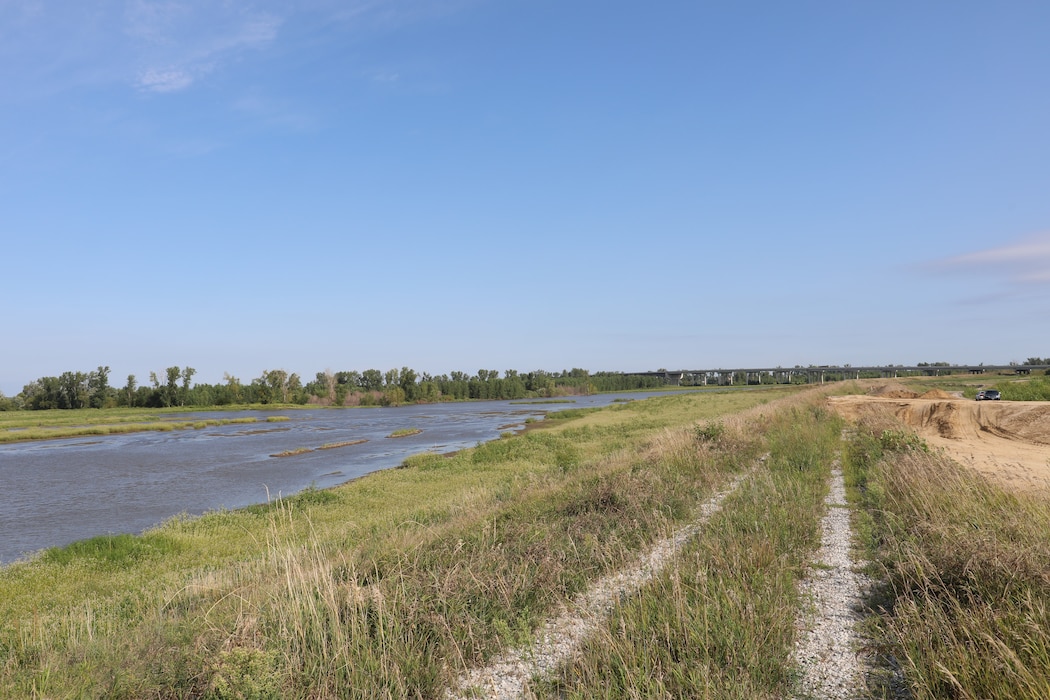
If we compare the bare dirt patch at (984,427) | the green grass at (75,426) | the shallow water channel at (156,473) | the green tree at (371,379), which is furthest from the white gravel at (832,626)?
the green tree at (371,379)

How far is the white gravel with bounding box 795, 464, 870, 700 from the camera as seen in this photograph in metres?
5.52

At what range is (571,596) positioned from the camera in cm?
782

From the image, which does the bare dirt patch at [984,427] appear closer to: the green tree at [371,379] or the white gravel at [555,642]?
the white gravel at [555,642]

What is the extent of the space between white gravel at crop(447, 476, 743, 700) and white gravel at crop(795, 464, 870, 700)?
1.98 m

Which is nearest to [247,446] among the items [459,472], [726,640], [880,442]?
[459,472]

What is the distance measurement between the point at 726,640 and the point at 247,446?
4829 centimetres

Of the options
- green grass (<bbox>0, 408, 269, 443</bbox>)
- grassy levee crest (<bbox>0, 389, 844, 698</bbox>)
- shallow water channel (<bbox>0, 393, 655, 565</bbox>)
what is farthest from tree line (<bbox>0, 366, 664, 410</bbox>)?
grassy levee crest (<bbox>0, 389, 844, 698</bbox>)

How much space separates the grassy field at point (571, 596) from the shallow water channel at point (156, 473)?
4388 mm

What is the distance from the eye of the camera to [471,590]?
7.57m

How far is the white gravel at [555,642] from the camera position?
581cm

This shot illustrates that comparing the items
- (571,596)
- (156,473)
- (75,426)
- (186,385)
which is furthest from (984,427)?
(186,385)

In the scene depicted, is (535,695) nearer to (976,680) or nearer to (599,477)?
(976,680)

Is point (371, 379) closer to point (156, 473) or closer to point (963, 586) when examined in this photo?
point (156, 473)

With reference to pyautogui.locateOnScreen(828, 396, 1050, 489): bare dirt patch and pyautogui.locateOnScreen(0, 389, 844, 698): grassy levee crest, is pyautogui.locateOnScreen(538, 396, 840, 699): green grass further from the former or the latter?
pyautogui.locateOnScreen(828, 396, 1050, 489): bare dirt patch
